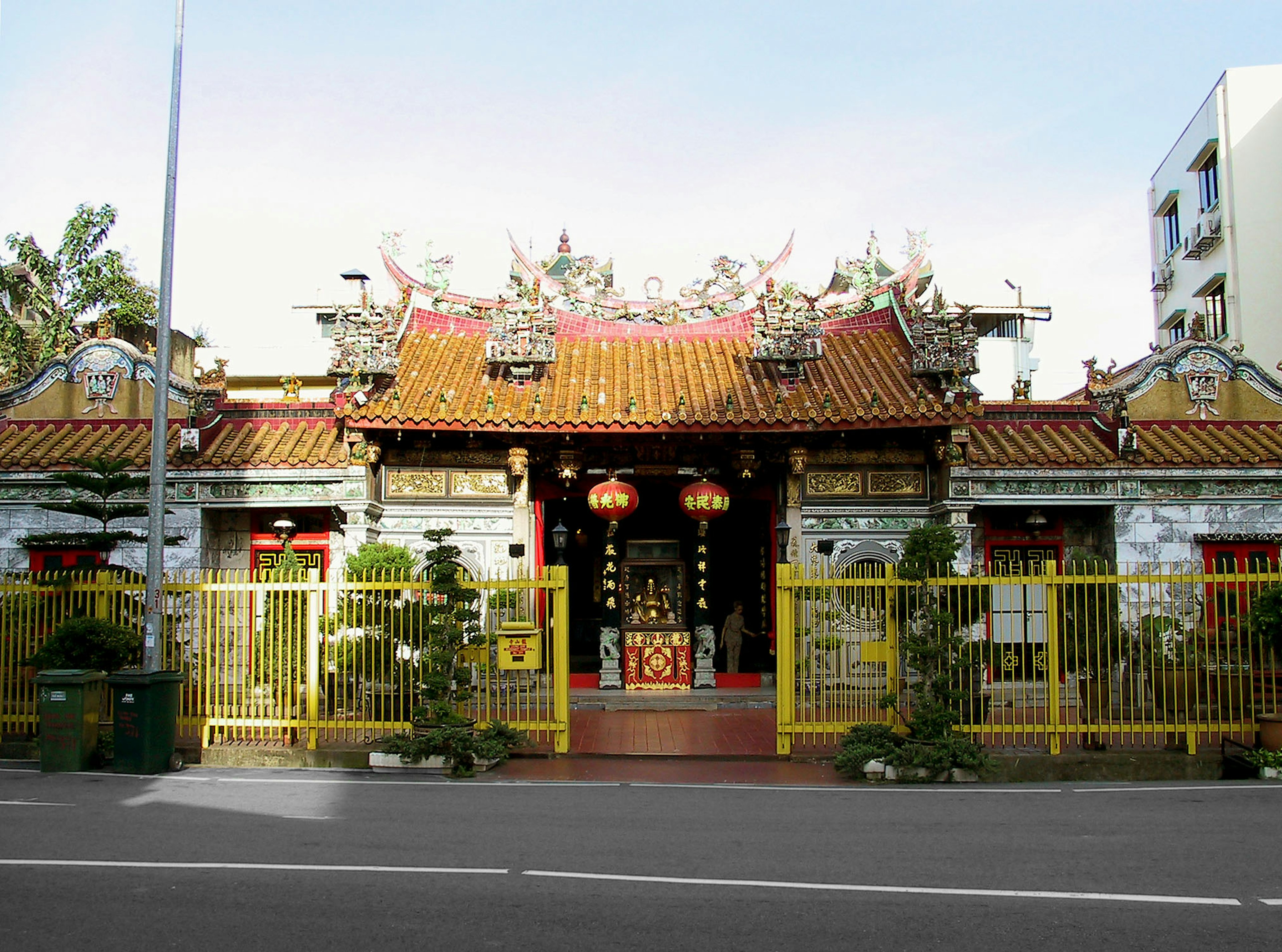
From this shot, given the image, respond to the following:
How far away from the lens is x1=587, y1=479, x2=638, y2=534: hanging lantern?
50.5ft

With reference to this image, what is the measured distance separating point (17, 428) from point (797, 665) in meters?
12.9

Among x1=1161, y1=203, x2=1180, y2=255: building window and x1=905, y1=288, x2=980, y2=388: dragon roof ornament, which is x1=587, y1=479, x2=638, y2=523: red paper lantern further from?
x1=1161, y1=203, x2=1180, y2=255: building window

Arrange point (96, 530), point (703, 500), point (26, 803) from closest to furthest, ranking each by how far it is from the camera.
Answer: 1. point (26, 803)
2. point (703, 500)
3. point (96, 530)

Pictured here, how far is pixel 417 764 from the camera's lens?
10.9 meters

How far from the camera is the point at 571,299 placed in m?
18.0

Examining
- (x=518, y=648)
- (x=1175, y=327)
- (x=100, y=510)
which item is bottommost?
(x=518, y=648)

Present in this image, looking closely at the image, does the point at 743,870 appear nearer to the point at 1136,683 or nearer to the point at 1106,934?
the point at 1106,934

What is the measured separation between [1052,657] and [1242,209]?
65.4 feet

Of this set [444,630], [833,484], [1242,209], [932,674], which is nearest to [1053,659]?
[932,674]

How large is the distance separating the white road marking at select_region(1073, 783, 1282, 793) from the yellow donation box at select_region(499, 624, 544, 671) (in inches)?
215

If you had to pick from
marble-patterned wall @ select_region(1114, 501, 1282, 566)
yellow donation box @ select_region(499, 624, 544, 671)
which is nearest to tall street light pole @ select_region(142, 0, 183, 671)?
yellow donation box @ select_region(499, 624, 544, 671)

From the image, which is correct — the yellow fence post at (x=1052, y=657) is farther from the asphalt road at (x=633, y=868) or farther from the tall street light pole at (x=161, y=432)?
the tall street light pole at (x=161, y=432)

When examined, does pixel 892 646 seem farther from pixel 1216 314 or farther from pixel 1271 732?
pixel 1216 314

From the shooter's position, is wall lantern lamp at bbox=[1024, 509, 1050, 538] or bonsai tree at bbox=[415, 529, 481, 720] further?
wall lantern lamp at bbox=[1024, 509, 1050, 538]
